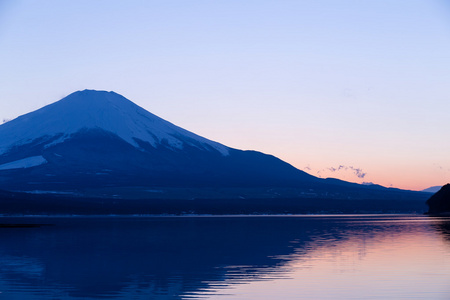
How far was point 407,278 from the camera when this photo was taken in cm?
3231

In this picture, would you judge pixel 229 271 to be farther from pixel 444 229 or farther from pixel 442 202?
pixel 442 202

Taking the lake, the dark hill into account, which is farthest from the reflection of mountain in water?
the dark hill

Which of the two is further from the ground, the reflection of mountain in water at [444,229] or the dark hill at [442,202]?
the dark hill at [442,202]

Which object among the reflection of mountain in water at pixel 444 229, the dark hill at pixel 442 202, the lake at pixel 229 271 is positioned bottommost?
the lake at pixel 229 271

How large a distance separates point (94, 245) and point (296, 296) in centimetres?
3186

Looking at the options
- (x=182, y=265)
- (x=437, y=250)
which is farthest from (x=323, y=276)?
(x=437, y=250)

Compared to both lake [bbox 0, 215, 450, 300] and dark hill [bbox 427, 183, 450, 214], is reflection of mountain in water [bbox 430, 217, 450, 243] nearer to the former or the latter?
lake [bbox 0, 215, 450, 300]

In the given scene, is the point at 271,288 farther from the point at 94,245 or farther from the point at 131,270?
the point at 94,245

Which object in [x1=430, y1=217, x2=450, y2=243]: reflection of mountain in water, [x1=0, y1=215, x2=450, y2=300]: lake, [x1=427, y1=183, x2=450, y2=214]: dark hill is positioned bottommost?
[x1=0, y1=215, x2=450, y2=300]: lake

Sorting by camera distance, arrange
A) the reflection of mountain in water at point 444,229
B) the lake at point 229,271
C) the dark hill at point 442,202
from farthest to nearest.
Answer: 1. the dark hill at point 442,202
2. the reflection of mountain in water at point 444,229
3. the lake at point 229,271

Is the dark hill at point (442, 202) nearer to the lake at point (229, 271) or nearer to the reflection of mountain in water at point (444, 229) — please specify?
the reflection of mountain in water at point (444, 229)

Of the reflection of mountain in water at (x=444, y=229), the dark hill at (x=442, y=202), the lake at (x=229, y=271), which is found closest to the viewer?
the lake at (x=229, y=271)

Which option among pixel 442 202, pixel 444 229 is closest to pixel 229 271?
pixel 444 229

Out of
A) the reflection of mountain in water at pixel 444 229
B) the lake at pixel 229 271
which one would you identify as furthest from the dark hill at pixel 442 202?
the lake at pixel 229 271
